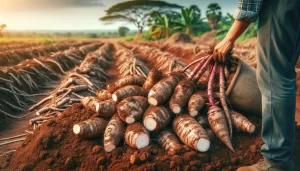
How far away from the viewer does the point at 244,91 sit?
3.13 meters

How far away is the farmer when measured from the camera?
2201mm

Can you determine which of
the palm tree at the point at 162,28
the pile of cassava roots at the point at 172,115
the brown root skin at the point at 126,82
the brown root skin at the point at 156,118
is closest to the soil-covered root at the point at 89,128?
the pile of cassava roots at the point at 172,115

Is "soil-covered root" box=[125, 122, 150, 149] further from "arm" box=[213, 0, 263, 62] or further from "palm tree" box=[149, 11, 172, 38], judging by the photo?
"palm tree" box=[149, 11, 172, 38]

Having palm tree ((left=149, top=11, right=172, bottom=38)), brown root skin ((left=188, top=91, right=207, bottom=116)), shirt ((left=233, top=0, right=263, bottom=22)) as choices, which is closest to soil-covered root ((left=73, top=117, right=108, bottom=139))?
brown root skin ((left=188, top=91, right=207, bottom=116))

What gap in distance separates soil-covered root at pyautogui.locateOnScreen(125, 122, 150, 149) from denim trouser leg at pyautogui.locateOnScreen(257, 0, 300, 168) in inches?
38.8

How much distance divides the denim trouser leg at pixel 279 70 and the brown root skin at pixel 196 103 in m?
0.77

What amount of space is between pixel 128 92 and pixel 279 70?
1.55 m

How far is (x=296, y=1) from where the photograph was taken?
215cm

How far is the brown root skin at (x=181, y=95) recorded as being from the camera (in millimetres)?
3010

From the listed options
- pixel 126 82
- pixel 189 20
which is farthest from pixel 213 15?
pixel 126 82

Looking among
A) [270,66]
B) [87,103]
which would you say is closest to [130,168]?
[87,103]

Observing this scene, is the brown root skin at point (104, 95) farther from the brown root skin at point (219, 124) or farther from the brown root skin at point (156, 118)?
the brown root skin at point (219, 124)

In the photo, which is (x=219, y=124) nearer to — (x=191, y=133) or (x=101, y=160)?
(x=191, y=133)

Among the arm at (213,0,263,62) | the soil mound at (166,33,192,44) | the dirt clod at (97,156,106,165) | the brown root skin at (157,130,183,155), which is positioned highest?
the arm at (213,0,263,62)
